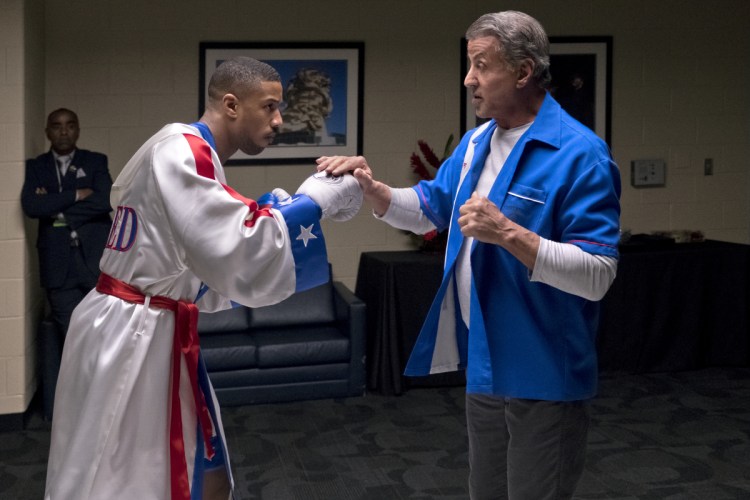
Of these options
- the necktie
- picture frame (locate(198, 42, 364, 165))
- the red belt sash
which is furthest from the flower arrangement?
the red belt sash

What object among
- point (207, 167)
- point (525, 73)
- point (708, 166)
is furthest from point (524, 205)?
Answer: point (708, 166)

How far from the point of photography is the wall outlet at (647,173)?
668cm

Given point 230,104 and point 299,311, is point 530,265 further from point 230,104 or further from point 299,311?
point 299,311

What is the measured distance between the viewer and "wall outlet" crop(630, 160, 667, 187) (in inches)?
263

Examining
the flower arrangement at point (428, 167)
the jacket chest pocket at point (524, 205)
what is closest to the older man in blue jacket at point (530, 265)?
the jacket chest pocket at point (524, 205)

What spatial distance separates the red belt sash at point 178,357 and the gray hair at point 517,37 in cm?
99

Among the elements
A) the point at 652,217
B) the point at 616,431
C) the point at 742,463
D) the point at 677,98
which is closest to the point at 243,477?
the point at 616,431

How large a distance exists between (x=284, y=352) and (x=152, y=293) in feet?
10.1

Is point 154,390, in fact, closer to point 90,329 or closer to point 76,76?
point 90,329

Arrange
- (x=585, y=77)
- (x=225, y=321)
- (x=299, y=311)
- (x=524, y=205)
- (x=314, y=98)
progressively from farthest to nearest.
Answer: (x=585, y=77), (x=314, y=98), (x=299, y=311), (x=225, y=321), (x=524, y=205)

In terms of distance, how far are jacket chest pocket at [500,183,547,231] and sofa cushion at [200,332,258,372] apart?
3204 millimetres

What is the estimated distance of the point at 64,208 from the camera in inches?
201

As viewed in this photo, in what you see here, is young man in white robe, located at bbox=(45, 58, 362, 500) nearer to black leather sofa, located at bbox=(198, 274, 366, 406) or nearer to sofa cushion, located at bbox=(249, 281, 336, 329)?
black leather sofa, located at bbox=(198, 274, 366, 406)

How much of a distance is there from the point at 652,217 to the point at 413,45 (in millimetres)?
1985
